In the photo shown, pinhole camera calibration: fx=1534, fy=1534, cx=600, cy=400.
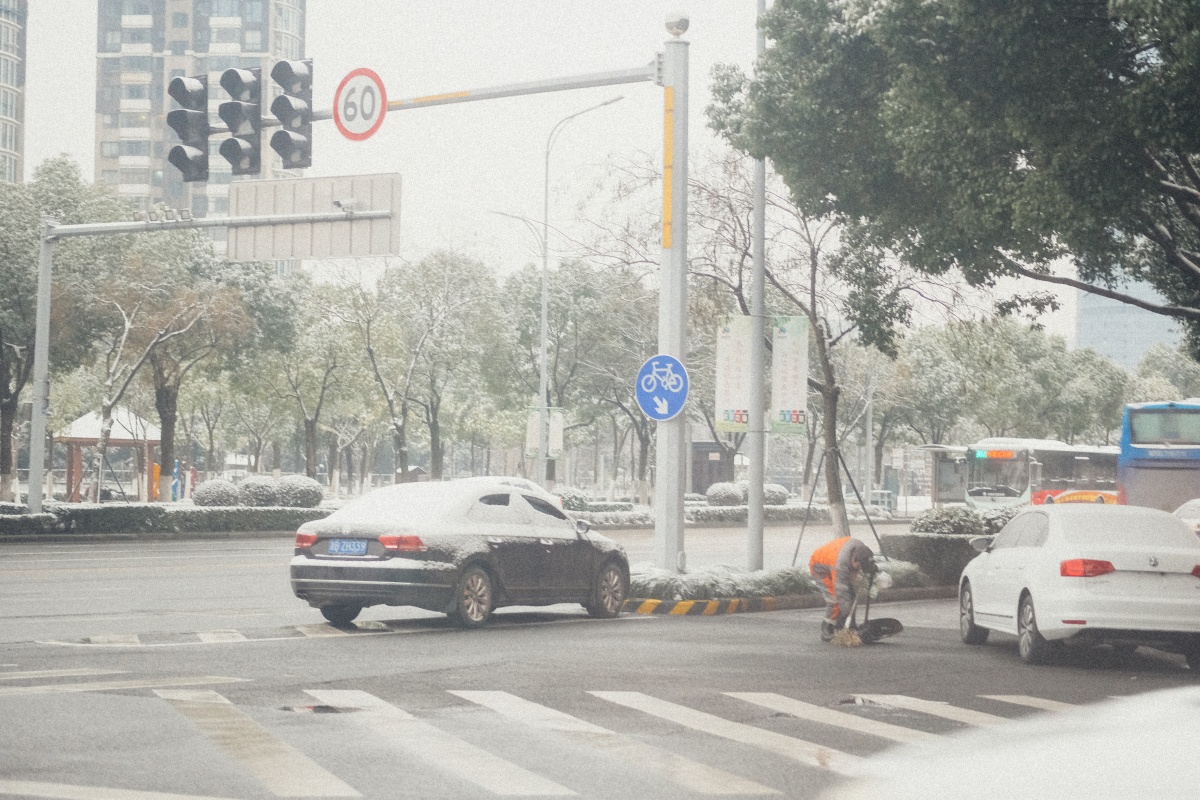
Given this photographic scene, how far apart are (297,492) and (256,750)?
31835 mm

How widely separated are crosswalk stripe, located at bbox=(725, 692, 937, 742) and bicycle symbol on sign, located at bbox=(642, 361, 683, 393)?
780 centimetres

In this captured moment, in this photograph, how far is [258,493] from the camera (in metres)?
38.2

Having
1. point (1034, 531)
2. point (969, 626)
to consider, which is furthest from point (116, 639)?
point (1034, 531)

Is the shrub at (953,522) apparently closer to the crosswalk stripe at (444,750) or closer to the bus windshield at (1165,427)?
the bus windshield at (1165,427)

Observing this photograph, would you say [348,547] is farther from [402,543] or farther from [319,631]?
[319,631]

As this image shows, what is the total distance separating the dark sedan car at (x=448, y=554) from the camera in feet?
46.9

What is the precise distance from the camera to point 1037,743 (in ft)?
19.1

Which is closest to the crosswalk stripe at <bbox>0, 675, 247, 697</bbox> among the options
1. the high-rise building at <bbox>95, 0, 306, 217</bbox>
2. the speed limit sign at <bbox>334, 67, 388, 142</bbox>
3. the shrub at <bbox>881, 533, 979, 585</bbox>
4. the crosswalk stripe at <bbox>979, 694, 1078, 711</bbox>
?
the crosswalk stripe at <bbox>979, 694, 1078, 711</bbox>

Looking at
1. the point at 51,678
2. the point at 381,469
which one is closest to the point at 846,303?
the point at 51,678

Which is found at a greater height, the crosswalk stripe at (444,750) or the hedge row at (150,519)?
the hedge row at (150,519)

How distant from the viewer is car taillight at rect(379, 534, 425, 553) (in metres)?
14.3

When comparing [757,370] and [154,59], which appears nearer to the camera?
[757,370]

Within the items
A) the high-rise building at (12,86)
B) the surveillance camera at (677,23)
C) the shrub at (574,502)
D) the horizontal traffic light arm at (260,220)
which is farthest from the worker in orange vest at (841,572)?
the high-rise building at (12,86)

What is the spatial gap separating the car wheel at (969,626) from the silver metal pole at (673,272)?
4.25 m
